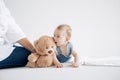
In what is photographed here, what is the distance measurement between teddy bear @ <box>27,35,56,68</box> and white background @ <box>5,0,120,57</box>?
0.55m

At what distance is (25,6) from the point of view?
70.2 inches

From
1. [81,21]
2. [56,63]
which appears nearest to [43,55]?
[56,63]

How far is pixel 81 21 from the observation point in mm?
1822

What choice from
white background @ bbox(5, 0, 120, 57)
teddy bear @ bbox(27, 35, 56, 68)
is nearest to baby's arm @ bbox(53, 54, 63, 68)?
teddy bear @ bbox(27, 35, 56, 68)

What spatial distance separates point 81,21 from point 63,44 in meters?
0.55

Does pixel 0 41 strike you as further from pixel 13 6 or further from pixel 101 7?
pixel 101 7

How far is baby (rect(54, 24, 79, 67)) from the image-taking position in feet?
4.16

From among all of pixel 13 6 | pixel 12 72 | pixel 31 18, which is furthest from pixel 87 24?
pixel 12 72

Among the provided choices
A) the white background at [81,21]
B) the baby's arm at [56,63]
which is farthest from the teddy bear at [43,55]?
the white background at [81,21]

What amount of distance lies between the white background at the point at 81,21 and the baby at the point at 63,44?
0.50 metres

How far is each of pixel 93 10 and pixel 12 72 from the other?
863 millimetres

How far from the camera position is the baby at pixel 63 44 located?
4.16 ft

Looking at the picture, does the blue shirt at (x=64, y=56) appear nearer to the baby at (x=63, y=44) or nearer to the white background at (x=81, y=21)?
the baby at (x=63, y=44)

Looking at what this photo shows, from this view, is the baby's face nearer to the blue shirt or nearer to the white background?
the blue shirt
